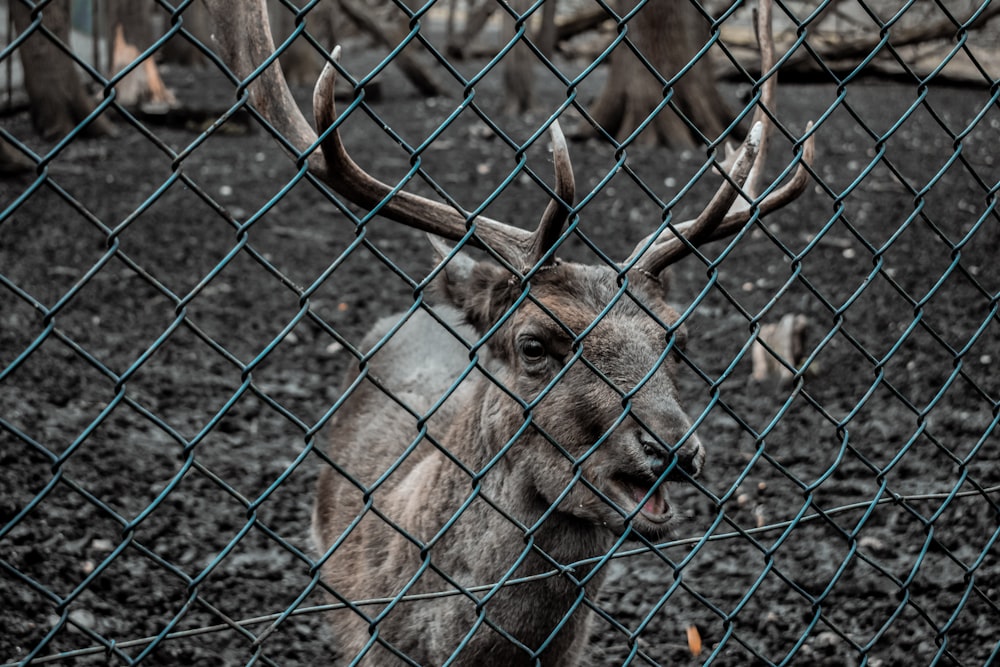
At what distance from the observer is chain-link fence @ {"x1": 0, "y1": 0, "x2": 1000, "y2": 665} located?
2.18 metres

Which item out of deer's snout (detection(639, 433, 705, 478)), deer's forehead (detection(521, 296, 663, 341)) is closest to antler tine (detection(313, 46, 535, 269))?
deer's forehead (detection(521, 296, 663, 341))

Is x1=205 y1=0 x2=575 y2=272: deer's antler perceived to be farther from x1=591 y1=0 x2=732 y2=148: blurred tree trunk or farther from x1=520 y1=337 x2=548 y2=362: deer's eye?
x1=591 y1=0 x2=732 y2=148: blurred tree trunk

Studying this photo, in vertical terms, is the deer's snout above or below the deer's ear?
below

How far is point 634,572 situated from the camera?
435 centimetres

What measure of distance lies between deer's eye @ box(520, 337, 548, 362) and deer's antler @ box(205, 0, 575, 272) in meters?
0.22

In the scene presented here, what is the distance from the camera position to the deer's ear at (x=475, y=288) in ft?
10.5

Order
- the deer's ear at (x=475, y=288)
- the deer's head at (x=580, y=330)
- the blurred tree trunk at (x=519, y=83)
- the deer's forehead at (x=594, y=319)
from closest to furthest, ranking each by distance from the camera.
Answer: the deer's head at (x=580, y=330) → the deer's forehead at (x=594, y=319) → the deer's ear at (x=475, y=288) → the blurred tree trunk at (x=519, y=83)

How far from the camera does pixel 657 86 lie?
34.4 ft

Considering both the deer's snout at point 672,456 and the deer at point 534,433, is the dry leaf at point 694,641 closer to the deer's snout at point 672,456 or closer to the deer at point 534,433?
the deer at point 534,433

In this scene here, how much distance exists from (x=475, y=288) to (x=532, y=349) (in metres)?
0.42

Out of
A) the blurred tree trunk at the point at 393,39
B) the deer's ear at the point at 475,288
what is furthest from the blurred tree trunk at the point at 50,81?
the deer's ear at the point at 475,288

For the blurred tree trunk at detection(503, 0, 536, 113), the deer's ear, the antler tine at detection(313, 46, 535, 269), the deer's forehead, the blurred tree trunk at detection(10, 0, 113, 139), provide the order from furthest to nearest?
the blurred tree trunk at detection(503, 0, 536, 113), the blurred tree trunk at detection(10, 0, 113, 139), the deer's ear, the deer's forehead, the antler tine at detection(313, 46, 535, 269)

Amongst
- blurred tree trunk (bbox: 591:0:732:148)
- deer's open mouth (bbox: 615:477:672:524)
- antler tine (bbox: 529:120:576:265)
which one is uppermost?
antler tine (bbox: 529:120:576:265)

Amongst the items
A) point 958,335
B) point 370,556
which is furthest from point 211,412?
point 958,335
